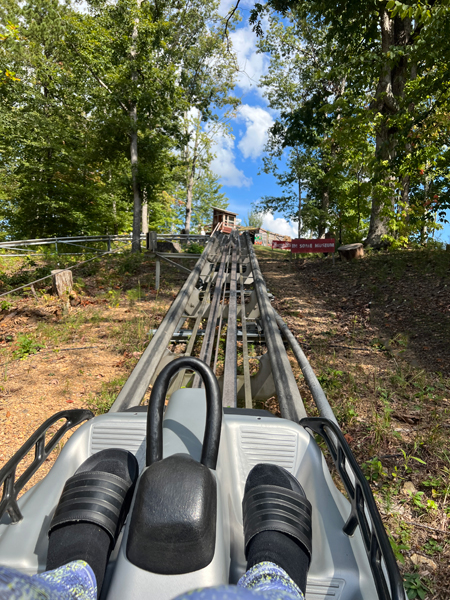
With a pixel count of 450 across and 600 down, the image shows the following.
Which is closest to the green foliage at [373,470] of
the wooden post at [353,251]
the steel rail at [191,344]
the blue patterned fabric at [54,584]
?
the steel rail at [191,344]

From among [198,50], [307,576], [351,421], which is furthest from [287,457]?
[198,50]

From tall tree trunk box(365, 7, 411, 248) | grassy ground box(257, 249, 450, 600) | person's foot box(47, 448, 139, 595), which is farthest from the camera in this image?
tall tree trunk box(365, 7, 411, 248)

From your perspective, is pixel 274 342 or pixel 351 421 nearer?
pixel 351 421

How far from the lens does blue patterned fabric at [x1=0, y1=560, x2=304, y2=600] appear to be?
0.60m

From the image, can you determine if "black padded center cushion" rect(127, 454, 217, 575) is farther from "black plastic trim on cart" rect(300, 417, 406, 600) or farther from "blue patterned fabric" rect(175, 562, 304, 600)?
"black plastic trim on cart" rect(300, 417, 406, 600)

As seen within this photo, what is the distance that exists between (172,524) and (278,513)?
38 centimetres

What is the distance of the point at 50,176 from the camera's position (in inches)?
648

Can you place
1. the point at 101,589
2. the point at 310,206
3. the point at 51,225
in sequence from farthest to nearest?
the point at 310,206 < the point at 51,225 < the point at 101,589

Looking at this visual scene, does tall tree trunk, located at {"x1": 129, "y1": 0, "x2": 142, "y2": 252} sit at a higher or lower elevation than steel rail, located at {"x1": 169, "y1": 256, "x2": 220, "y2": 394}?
higher

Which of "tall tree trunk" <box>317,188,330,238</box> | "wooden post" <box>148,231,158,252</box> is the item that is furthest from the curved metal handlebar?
"tall tree trunk" <box>317,188,330,238</box>

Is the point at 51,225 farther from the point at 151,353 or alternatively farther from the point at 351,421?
the point at 351,421

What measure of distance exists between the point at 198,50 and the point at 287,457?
867 inches

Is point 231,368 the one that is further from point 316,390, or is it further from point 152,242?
point 152,242

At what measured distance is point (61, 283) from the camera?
6965 millimetres
